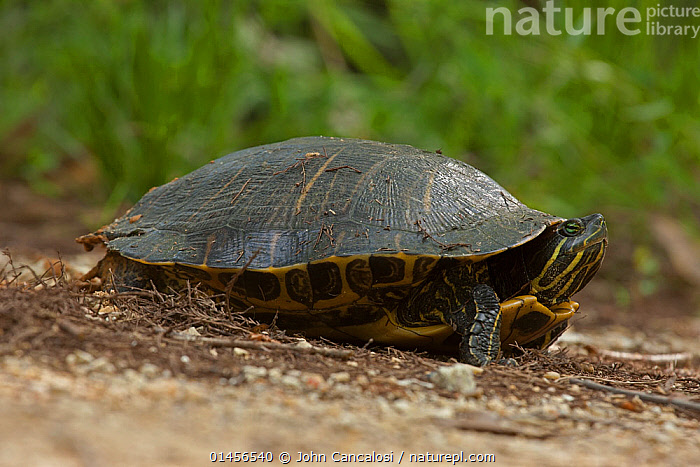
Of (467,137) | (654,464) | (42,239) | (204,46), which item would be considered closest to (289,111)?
(204,46)

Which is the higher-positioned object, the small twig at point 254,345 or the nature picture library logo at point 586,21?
the nature picture library logo at point 586,21

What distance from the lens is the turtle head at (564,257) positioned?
9.86 ft

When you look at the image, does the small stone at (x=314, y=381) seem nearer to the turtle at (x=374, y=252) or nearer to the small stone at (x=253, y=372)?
the small stone at (x=253, y=372)

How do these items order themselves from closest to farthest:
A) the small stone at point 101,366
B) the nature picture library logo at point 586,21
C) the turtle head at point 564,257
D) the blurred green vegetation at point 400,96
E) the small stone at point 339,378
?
the small stone at point 101,366 → the small stone at point 339,378 → the turtle head at point 564,257 → the blurred green vegetation at point 400,96 → the nature picture library logo at point 586,21

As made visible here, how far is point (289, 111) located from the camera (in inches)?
279

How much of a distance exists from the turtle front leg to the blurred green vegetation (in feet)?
14.1

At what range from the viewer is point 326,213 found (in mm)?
2930

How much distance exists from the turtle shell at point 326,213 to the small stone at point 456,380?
24.8 inches

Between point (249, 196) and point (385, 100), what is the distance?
4750 millimetres

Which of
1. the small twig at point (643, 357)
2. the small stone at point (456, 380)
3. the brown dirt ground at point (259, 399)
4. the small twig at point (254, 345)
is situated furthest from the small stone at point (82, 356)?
the small twig at point (643, 357)

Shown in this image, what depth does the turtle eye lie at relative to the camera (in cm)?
305

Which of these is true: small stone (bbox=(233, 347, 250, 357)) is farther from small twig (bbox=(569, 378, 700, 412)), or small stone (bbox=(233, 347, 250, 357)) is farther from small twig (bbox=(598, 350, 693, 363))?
small twig (bbox=(598, 350, 693, 363))

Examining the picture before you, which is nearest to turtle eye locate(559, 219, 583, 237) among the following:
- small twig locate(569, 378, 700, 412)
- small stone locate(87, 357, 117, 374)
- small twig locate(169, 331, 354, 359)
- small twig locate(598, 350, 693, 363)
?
small twig locate(569, 378, 700, 412)

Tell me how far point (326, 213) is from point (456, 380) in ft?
3.43
